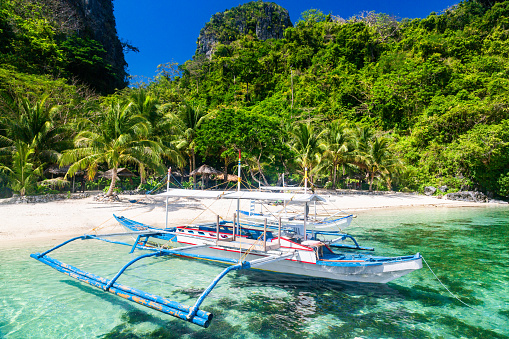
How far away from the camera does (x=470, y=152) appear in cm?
2903

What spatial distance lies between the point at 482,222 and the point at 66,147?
2974 cm

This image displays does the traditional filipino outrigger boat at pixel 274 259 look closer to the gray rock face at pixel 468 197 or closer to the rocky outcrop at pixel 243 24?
the gray rock face at pixel 468 197

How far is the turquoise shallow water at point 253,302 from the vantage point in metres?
5.28

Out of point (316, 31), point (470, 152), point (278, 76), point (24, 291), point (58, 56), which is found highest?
point (316, 31)

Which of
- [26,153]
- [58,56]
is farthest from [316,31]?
[26,153]

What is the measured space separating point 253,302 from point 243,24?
79028 mm

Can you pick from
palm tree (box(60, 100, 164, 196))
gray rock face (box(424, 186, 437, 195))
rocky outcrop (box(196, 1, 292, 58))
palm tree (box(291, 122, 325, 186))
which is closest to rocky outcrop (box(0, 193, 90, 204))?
palm tree (box(60, 100, 164, 196))

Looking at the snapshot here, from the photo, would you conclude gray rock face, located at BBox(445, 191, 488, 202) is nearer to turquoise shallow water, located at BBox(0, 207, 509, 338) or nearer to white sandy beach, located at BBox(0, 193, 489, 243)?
white sandy beach, located at BBox(0, 193, 489, 243)

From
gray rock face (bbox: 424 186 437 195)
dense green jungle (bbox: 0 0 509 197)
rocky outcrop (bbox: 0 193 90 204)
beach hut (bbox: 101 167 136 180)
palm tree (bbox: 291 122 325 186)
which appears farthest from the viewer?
gray rock face (bbox: 424 186 437 195)

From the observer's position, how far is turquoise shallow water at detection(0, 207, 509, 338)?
17.3 feet

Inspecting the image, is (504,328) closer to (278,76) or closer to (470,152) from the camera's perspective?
(470,152)

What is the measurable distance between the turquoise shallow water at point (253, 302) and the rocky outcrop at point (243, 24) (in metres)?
69.2

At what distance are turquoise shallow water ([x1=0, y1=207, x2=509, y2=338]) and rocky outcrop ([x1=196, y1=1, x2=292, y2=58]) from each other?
69216mm

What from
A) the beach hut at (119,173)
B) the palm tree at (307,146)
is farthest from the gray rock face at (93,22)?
the palm tree at (307,146)
